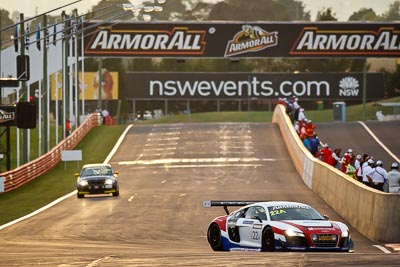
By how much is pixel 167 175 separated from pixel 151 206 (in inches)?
601

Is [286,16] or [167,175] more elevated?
[286,16]

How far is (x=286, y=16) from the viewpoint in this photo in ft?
556

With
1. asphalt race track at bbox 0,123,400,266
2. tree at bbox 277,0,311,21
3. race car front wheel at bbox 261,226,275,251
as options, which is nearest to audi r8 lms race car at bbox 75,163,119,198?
asphalt race track at bbox 0,123,400,266

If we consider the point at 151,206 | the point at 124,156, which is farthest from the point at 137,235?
the point at 124,156

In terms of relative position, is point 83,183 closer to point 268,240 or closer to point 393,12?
point 268,240

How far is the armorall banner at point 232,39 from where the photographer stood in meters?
92.1

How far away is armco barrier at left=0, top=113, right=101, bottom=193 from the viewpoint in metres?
49.8

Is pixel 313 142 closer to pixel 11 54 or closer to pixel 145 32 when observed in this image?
pixel 11 54

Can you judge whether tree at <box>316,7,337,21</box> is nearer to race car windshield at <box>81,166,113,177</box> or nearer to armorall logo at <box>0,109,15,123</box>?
armorall logo at <box>0,109,15,123</box>

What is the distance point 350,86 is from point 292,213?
8574 centimetres

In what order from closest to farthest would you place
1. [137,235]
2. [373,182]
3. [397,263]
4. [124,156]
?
[397,263] → [137,235] → [373,182] → [124,156]

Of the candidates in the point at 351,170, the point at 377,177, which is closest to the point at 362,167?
the point at 377,177

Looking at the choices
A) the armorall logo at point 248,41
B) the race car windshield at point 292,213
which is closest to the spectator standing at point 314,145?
the race car windshield at point 292,213

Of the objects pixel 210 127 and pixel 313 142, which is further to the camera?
pixel 210 127
